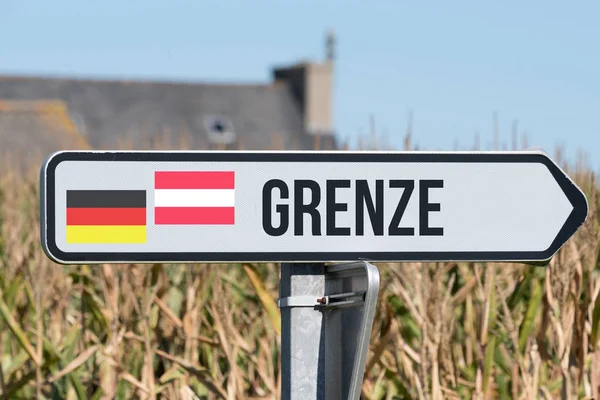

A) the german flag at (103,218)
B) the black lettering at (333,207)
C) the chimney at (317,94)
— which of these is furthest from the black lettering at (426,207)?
the chimney at (317,94)

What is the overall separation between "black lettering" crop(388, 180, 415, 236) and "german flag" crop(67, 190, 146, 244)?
1.15ft

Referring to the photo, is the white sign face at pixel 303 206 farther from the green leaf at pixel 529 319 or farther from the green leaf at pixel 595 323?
the green leaf at pixel 529 319

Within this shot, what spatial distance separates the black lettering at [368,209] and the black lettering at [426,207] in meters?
0.06

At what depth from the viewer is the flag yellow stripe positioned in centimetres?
153

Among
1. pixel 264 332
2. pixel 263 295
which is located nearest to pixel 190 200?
pixel 263 295

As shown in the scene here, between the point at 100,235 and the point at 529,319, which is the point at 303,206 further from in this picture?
the point at 529,319

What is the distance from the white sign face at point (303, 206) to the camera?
5.01 feet

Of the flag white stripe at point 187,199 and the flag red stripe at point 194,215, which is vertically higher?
the flag white stripe at point 187,199

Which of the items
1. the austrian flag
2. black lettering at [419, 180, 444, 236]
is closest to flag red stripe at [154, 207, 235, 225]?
the austrian flag

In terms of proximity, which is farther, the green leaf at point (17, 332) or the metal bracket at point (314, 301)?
the green leaf at point (17, 332)

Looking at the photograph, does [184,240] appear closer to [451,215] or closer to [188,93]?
[451,215]

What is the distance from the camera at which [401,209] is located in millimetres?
1564

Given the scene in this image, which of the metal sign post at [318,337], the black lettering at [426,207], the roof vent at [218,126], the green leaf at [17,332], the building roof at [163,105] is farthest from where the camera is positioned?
the roof vent at [218,126]

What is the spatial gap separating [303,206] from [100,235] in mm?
287
